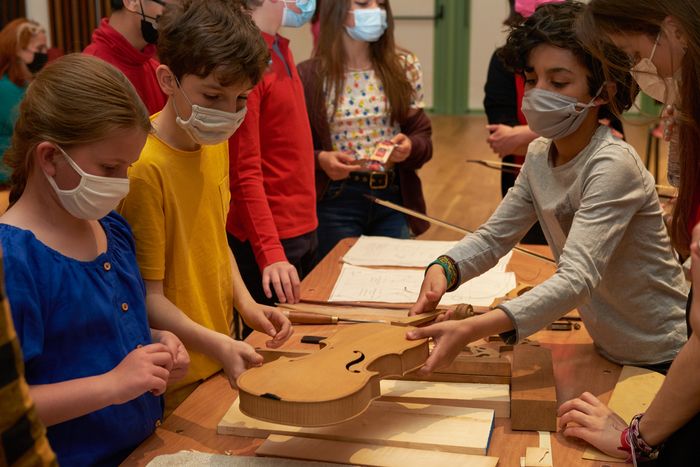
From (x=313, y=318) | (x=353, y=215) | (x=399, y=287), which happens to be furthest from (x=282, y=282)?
(x=353, y=215)

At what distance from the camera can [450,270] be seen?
1.88 m

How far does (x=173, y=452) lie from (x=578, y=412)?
68 centimetres

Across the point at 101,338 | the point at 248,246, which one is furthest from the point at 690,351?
the point at 248,246

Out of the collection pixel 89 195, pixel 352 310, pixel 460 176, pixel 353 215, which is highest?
pixel 89 195

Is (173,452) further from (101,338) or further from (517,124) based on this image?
(517,124)

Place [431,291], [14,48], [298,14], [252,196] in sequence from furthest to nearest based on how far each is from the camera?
[14,48], [298,14], [252,196], [431,291]

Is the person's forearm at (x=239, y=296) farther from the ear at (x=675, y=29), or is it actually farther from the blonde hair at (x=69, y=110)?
the ear at (x=675, y=29)

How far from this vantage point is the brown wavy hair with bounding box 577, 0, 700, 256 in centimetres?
145

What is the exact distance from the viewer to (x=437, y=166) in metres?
7.64

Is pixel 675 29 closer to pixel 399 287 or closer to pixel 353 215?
pixel 399 287

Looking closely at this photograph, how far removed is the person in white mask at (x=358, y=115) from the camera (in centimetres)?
297

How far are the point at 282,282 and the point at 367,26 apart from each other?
1.24 m

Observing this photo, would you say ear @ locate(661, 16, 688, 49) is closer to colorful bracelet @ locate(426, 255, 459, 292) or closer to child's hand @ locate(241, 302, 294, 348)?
colorful bracelet @ locate(426, 255, 459, 292)

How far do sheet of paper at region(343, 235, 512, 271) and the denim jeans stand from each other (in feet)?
0.87
